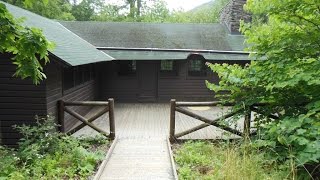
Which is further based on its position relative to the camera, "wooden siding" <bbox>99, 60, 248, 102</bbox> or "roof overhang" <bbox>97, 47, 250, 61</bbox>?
"wooden siding" <bbox>99, 60, 248, 102</bbox>

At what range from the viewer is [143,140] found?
8289mm

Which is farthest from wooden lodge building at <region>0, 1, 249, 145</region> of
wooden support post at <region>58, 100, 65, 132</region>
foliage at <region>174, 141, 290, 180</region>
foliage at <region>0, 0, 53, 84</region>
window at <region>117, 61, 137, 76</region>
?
foliage at <region>0, 0, 53, 84</region>

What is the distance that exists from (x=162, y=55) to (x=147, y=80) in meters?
1.58

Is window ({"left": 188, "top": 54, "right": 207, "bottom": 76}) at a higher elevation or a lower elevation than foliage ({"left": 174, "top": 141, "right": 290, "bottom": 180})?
higher

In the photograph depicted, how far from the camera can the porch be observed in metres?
8.91

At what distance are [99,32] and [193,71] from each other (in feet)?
19.5

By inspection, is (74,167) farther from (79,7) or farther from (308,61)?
(79,7)

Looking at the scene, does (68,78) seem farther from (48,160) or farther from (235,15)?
(235,15)

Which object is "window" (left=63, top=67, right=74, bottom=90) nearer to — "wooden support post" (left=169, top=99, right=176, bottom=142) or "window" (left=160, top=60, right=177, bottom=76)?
"wooden support post" (left=169, top=99, right=176, bottom=142)

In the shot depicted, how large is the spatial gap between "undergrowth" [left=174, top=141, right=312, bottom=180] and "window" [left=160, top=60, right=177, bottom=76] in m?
8.61

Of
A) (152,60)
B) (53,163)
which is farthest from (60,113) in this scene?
(152,60)

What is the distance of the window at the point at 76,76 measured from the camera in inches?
374

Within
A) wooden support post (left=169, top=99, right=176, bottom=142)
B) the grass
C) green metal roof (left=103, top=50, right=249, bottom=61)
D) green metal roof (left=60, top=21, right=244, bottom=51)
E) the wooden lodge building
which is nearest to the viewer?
the grass

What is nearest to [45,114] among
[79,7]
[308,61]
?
[308,61]
